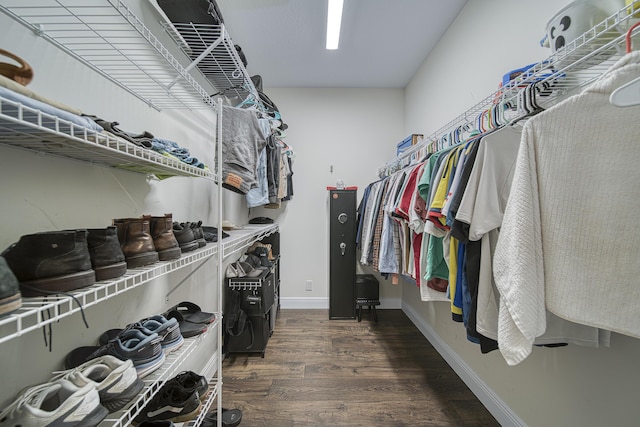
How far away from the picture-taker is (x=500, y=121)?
1.04 m

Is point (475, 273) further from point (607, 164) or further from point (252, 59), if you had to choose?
point (252, 59)

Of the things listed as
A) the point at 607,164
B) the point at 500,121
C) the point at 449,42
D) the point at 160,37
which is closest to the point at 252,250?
the point at 160,37

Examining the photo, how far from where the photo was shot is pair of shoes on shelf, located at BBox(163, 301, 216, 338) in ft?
3.16

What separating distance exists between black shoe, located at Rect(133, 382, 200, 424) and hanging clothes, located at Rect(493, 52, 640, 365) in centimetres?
111

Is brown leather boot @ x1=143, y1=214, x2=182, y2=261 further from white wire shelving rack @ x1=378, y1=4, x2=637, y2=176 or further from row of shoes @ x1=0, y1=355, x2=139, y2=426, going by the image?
white wire shelving rack @ x1=378, y1=4, x2=637, y2=176

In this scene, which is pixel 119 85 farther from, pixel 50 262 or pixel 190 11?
pixel 50 262

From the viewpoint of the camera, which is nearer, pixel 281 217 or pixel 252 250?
pixel 252 250

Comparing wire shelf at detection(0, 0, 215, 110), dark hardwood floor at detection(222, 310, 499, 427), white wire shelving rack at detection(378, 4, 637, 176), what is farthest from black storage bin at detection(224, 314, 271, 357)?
white wire shelving rack at detection(378, 4, 637, 176)

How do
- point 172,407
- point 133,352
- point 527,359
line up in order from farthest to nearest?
point 527,359 → point 172,407 → point 133,352

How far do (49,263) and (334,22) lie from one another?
2.10 meters

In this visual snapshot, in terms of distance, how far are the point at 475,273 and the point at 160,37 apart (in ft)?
6.00

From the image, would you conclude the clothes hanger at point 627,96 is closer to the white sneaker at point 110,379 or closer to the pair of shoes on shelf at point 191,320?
the white sneaker at point 110,379

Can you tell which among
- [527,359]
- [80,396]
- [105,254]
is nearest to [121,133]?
[105,254]

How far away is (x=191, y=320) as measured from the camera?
1.05 m
